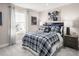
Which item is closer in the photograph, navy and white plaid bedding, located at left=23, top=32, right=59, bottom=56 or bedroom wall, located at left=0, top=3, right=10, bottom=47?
bedroom wall, located at left=0, top=3, right=10, bottom=47

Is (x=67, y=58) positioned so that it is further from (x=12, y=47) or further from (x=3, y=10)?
(x=3, y=10)

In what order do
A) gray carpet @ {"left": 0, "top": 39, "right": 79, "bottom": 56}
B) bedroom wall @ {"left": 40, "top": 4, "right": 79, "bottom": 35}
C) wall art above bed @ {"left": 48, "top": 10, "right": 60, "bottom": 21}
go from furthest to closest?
wall art above bed @ {"left": 48, "top": 10, "right": 60, "bottom": 21} → bedroom wall @ {"left": 40, "top": 4, "right": 79, "bottom": 35} → gray carpet @ {"left": 0, "top": 39, "right": 79, "bottom": 56}

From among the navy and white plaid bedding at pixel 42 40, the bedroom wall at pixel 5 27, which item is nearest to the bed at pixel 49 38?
the navy and white plaid bedding at pixel 42 40

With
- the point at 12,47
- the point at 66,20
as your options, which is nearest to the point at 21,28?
the point at 12,47

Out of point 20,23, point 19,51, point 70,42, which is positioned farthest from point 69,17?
point 19,51

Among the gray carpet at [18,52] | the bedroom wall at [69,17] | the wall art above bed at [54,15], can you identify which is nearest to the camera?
the gray carpet at [18,52]

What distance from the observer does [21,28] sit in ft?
5.27

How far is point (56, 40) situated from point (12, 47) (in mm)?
1028

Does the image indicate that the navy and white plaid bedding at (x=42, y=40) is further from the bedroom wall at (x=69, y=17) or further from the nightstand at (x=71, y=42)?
the bedroom wall at (x=69, y=17)

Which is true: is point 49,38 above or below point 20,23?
below

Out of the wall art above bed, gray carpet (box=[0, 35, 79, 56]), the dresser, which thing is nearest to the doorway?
gray carpet (box=[0, 35, 79, 56])

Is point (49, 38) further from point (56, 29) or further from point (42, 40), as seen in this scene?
point (56, 29)

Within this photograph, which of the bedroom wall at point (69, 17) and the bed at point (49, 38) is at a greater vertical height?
the bedroom wall at point (69, 17)

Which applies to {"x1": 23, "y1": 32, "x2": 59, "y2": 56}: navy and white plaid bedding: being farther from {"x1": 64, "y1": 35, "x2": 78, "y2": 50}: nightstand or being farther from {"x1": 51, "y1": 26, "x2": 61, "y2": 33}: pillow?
{"x1": 64, "y1": 35, "x2": 78, "y2": 50}: nightstand
